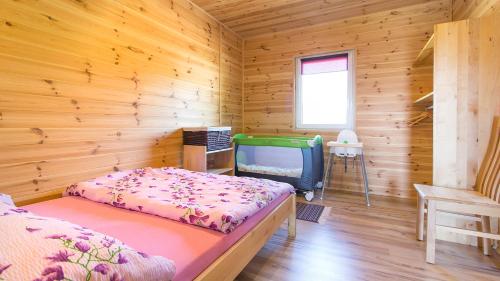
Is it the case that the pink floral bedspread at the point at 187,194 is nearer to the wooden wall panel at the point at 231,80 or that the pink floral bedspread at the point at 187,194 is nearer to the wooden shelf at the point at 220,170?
the wooden shelf at the point at 220,170

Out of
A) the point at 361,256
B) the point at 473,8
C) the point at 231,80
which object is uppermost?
the point at 473,8

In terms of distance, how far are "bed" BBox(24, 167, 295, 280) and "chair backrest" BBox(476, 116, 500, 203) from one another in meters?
1.61

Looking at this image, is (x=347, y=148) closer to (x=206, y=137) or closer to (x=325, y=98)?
(x=325, y=98)

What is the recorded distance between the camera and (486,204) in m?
1.68

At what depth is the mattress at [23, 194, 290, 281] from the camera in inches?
40.9

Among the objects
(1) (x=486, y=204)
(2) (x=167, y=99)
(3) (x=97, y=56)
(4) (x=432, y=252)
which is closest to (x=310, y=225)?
(4) (x=432, y=252)

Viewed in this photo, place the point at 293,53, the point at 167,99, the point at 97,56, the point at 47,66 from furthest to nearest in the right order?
the point at 293,53
the point at 167,99
the point at 97,56
the point at 47,66

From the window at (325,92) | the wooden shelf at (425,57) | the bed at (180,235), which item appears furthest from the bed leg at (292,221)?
the wooden shelf at (425,57)

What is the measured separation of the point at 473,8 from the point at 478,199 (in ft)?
6.43

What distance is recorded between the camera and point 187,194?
1715 millimetres

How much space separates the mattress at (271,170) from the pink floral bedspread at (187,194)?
1189 millimetres

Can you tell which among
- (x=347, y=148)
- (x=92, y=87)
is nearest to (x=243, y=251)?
(x=92, y=87)

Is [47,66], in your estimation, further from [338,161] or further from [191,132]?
[338,161]

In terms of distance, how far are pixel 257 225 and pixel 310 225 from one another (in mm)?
1116
